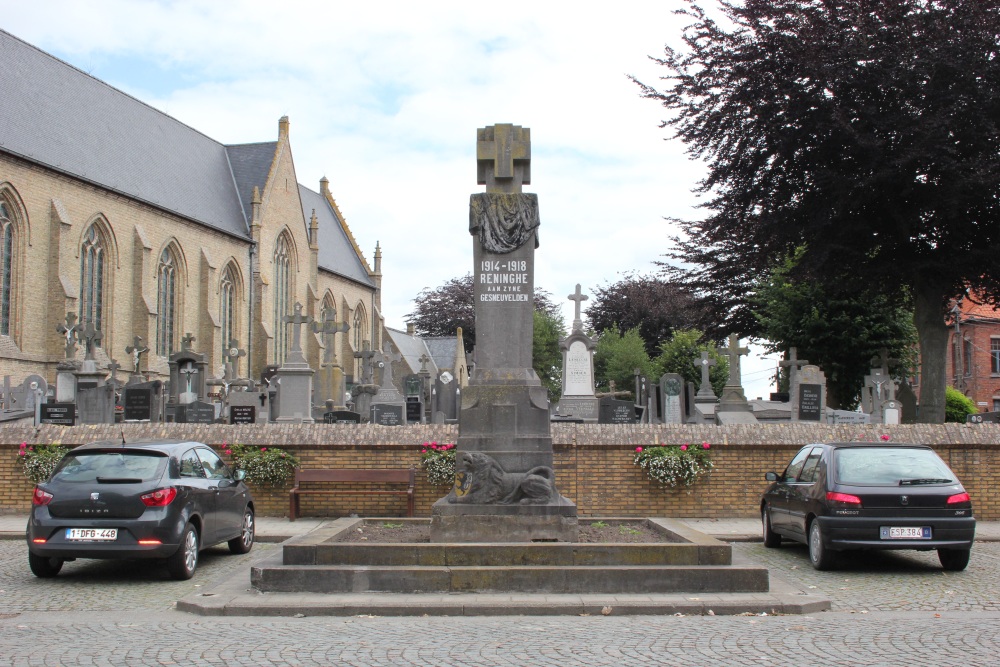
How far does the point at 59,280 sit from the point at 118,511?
3138 cm

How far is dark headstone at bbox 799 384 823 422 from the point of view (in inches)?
→ 791

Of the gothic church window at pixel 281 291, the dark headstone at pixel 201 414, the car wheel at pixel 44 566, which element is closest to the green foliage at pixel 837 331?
the dark headstone at pixel 201 414

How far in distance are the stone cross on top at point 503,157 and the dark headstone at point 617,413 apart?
28.3 ft

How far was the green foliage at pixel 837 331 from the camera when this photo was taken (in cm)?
3050

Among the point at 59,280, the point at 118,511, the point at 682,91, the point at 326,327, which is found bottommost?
the point at 118,511

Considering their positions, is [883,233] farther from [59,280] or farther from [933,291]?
[59,280]

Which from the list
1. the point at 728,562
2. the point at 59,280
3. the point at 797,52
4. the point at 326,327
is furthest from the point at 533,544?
the point at 59,280

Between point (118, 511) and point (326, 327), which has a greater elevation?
point (326, 327)

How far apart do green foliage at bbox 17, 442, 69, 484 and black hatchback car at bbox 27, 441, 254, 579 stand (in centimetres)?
533

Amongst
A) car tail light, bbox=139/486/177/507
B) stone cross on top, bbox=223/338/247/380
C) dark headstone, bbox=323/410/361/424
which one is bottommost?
car tail light, bbox=139/486/177/507

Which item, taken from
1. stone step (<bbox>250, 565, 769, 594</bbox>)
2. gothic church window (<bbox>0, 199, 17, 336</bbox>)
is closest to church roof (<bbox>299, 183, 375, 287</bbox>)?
gothic church window (<bbox>0, 199, 17, 336</bbox>)

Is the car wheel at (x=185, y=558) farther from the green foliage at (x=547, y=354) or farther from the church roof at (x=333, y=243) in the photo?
the green foliage at (x=547, y=354)

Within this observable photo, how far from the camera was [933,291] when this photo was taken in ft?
74.5

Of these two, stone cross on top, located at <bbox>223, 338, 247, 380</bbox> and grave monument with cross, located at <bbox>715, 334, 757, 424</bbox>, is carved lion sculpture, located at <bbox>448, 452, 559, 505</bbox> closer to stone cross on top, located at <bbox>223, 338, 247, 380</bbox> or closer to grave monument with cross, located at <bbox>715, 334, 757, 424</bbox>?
grave monument with cross, located at <bbox>715, 334, 757, 424</bbox>
